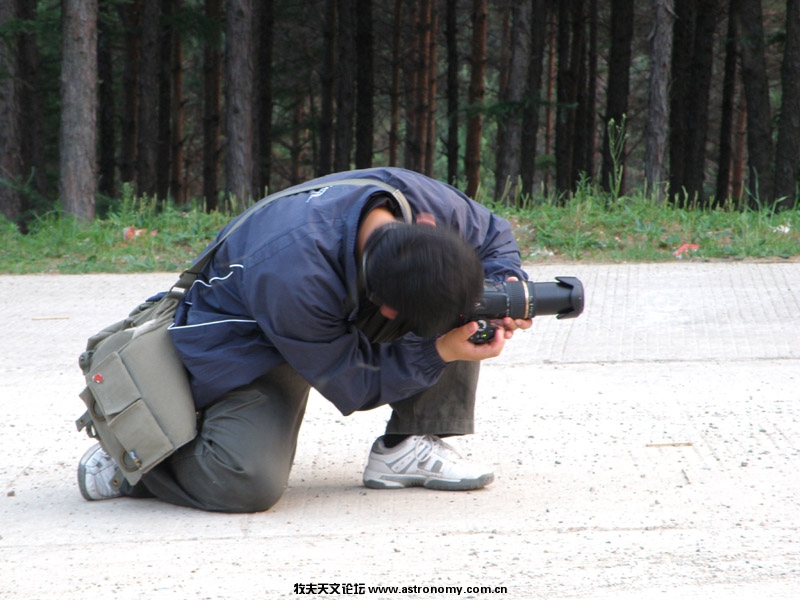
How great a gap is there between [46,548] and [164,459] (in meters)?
0.43

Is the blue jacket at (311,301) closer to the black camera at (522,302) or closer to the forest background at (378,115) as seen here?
the black camera at (522,302)

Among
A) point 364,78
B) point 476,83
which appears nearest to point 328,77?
point 364,78

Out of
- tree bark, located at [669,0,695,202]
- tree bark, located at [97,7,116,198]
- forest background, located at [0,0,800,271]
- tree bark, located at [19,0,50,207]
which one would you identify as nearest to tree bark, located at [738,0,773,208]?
forest background, located at [0,0,800,271]

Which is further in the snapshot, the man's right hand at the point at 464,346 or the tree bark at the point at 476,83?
Answer: the tree bark at the point at 476,83

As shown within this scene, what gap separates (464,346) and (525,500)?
2.21 feet

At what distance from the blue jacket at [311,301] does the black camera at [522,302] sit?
175 mm

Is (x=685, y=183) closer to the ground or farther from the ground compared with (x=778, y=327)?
closer to the ground

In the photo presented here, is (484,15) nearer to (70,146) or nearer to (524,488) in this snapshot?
(70,146)

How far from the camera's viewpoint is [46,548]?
2.65 metres

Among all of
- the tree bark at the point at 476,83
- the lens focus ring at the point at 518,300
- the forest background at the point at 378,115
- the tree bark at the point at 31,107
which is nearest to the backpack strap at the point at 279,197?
the lens focus ring at the point at 518,300

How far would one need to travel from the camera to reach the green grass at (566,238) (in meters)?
6.73

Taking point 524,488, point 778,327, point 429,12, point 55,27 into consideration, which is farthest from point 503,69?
point 524,488

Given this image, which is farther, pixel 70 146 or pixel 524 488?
pixel 70 146

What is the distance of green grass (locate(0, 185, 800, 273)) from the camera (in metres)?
6.73
